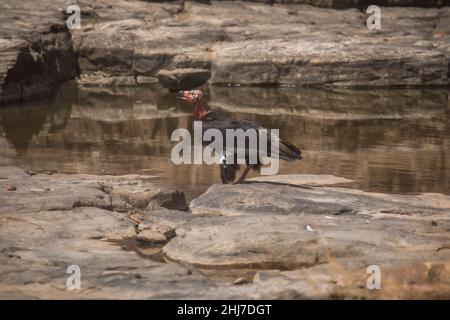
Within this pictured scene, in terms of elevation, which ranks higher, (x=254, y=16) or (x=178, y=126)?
(x=254, y=16)

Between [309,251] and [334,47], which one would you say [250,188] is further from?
[334,47]

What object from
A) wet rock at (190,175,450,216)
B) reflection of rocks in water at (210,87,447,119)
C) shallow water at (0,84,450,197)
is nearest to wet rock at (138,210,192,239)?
wet rock at (190,175,450,216)

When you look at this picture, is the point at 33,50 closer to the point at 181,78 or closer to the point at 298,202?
the point at 181,78

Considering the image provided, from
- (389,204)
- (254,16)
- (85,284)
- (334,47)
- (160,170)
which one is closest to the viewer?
(85,284)

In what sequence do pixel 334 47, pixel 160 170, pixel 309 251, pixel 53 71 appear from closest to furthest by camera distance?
pixel 309 251
pixel 160 170
pixel 53 71
pixel 334 47

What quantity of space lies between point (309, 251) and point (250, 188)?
6.57 ft

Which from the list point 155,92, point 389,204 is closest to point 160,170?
point 389,204

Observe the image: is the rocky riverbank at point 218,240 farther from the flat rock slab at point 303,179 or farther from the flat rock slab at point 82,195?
the flat rock slab at point 303,179

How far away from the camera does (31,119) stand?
15.7 meters

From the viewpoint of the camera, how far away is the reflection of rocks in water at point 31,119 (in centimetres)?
1413

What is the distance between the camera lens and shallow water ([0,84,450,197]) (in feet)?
38.9

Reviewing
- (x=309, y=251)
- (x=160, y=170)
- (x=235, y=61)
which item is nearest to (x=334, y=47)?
(x=235, y=61)

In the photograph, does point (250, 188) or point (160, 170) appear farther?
point (160, 170)

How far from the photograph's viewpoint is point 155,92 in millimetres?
19250
